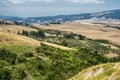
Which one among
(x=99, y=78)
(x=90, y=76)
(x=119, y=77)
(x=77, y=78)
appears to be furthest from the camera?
(x=77, y=78)

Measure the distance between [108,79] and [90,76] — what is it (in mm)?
27238

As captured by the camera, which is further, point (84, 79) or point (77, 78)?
point (77, 78)

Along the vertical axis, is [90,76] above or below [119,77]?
below

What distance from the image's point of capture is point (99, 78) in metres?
111

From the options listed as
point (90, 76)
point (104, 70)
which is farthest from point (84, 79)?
point (104, 70)

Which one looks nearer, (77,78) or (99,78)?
(99,78)

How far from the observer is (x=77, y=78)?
133500 millimetres

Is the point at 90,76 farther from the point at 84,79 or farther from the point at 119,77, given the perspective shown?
the point at 119,77

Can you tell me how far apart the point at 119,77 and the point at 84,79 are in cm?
3599

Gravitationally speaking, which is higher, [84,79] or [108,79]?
[108,79]

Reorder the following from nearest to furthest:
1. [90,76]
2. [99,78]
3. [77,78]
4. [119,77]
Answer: [119,77], [99,78], [90,76], [77,78]

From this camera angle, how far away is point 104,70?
379 feet

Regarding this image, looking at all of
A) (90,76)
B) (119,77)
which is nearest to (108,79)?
(119,77)

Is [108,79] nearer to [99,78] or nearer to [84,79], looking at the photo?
[99,78]
